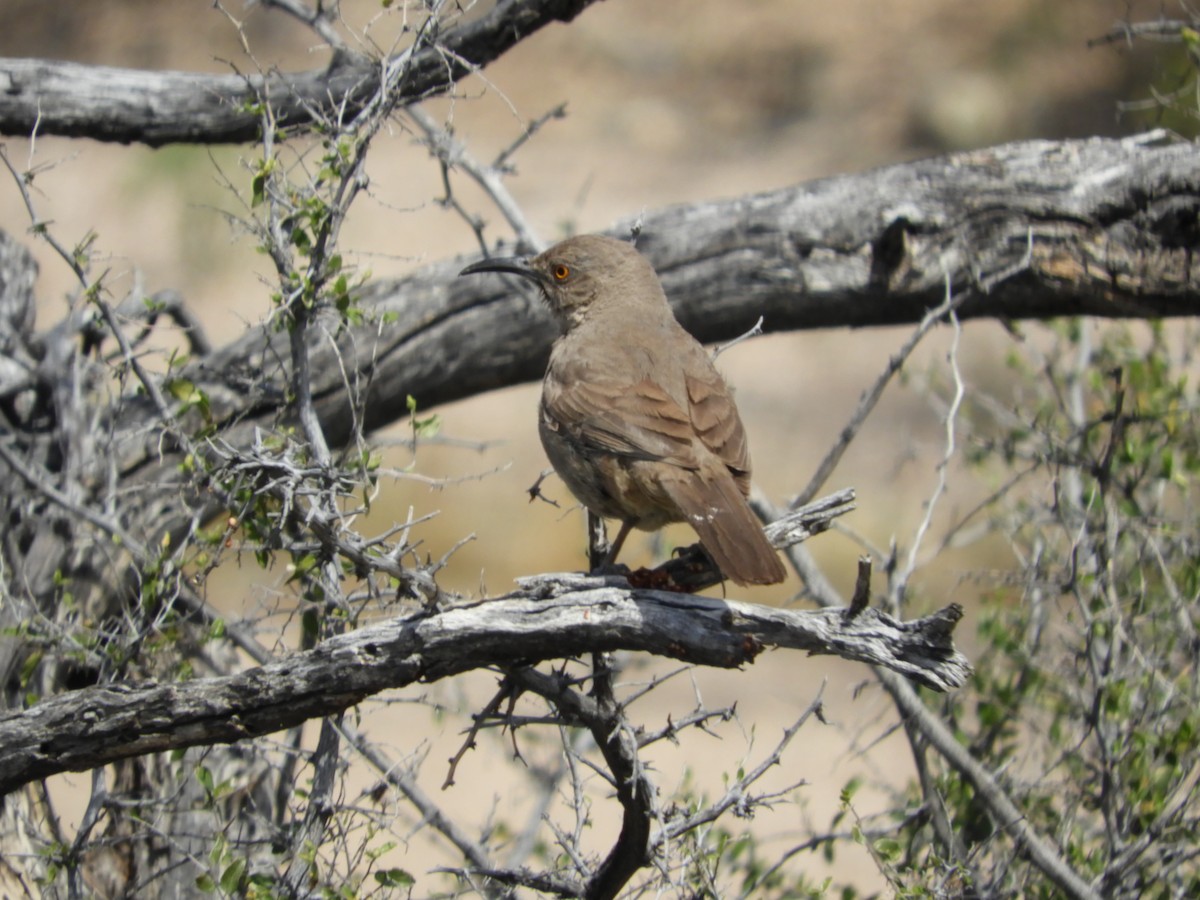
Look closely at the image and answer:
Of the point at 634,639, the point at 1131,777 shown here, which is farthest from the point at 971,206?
the point at 634,639

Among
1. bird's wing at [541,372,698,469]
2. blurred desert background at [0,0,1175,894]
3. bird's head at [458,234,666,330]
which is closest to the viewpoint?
bird's wing at [541,372,698,469]

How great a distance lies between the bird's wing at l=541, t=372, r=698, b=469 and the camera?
4.01 metres

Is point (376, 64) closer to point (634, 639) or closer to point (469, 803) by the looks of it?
point (634, 639)

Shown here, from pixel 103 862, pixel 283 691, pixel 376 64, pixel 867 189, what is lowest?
pixel 283 691

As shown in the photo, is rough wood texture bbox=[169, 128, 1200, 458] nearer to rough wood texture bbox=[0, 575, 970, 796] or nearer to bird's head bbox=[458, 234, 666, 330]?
bird's head bbox=[458, 234, 666, 330]

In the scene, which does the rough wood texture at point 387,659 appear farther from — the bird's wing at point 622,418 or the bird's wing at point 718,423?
the bird's wing at point 718,423

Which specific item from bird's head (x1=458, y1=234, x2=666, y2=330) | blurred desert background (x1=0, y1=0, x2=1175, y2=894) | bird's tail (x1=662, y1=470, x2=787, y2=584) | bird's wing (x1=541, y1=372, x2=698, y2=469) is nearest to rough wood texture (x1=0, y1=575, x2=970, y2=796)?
bird's tail (x1=662, y1=470, x2=787, y2=584)

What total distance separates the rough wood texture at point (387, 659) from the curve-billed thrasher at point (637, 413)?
479 millimetres

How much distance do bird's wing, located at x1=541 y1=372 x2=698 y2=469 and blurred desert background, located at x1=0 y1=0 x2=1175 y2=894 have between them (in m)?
4.90

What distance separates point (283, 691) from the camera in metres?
2.95

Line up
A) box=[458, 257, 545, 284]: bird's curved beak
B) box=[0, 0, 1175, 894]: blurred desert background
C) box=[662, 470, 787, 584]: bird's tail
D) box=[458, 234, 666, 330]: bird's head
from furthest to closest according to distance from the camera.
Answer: box=[0, 0, 1175, 894]: blurred desert background
box=[458, 257, 545, 284]: bird's curved beak
box=[458, 234, 666, 330]: bird's head
box=[662, 470, 787, 584]: bird's tail

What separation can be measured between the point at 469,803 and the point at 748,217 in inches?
212

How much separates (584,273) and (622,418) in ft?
3.31

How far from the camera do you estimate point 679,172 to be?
16.6m
